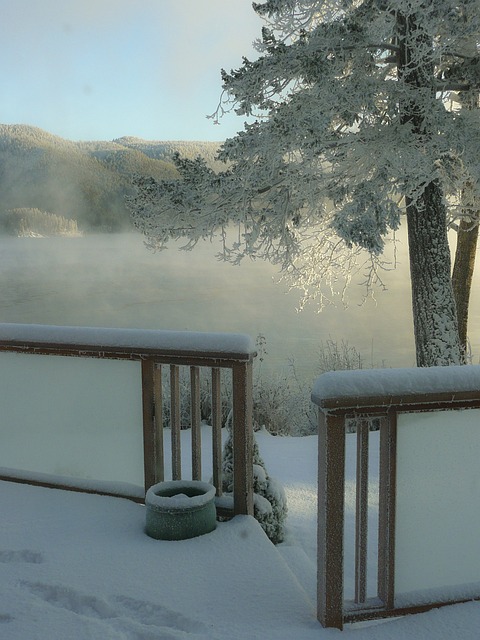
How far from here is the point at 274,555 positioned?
345 centimetres

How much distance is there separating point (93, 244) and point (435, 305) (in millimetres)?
53263

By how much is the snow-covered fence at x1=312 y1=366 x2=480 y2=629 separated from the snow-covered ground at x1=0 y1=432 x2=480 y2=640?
12 cm

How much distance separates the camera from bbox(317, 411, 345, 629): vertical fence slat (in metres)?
2.69

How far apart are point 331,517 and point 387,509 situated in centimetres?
30

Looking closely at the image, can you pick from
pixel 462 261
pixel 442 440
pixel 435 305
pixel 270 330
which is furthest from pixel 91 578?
pixel 270 330

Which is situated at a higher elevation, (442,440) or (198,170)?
(198,170)

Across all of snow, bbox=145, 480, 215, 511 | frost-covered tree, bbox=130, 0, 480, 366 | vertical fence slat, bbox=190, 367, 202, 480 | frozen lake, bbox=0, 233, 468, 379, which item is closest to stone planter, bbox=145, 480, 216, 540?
snow, bbox=145, 480, 215, 511

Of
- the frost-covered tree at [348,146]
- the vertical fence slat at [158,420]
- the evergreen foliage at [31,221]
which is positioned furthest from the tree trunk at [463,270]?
the evergreen foliage at [31,221]

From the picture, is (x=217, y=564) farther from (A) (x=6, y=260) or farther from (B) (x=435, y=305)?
(A) (x=6, y=260)

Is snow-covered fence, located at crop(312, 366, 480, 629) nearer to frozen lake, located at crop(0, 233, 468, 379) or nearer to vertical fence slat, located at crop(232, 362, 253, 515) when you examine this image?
vertical fence slat, located at crop(232, 362, 253, 515)

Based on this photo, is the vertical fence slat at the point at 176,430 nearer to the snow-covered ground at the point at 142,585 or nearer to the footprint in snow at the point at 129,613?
the snow-covered ground at the point at 142,585

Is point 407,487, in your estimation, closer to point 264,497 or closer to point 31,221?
point 264,497

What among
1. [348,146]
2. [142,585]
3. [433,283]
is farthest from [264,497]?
[348,146]

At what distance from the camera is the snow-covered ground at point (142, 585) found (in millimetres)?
2771
